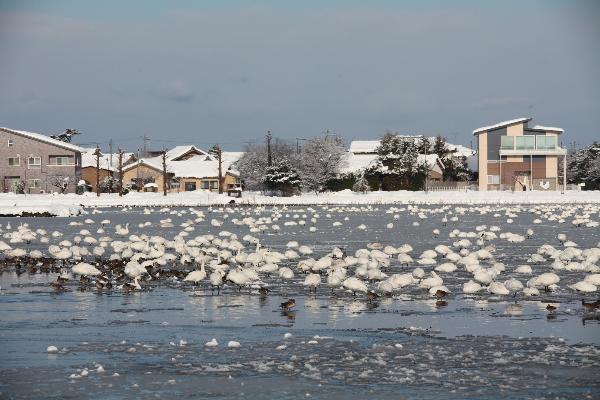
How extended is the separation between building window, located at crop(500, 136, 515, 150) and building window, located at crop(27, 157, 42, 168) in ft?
157

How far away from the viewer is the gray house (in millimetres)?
104375

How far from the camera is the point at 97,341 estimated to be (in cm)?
1566

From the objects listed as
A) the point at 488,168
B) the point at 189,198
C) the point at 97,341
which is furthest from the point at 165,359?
the point at 488,168

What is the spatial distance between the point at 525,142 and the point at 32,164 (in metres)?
51.0

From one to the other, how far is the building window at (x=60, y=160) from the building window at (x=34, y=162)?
41.0 inches

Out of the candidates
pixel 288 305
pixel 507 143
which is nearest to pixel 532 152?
pixel 507 143

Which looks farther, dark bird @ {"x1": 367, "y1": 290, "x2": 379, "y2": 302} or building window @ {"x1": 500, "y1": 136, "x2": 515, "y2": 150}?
building window @ {"x1": 500, "y1": 136, "x2": 515, "y2": 150}

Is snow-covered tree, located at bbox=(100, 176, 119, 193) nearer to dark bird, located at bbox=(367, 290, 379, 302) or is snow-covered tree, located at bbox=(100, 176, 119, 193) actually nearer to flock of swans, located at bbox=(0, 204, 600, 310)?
flock of swans, located at bbox=(0, 204, 600, 310)

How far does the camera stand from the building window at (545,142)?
102500mm

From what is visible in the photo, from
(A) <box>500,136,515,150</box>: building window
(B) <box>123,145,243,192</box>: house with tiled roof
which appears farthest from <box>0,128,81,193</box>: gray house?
(A) <box>500,136,515,150</box>: building window

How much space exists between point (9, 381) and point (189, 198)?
265ft

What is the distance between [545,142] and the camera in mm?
102688

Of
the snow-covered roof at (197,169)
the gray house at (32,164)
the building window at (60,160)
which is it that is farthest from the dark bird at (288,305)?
the snow-covered roof at (197,169)

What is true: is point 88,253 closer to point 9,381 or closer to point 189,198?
point 9,381
